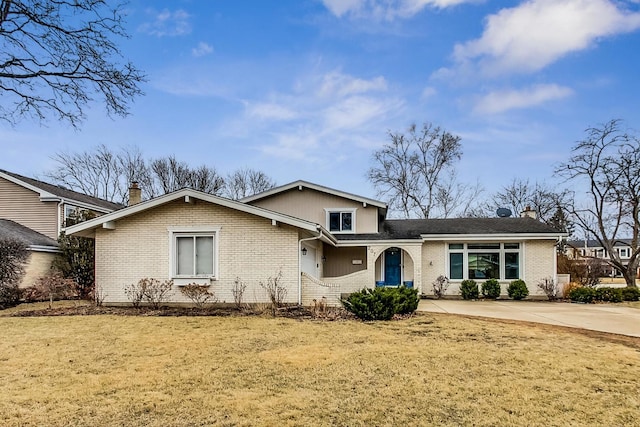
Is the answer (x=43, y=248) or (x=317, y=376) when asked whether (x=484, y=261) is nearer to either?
(x=317, y=376)

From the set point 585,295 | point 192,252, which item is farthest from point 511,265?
point 192,252

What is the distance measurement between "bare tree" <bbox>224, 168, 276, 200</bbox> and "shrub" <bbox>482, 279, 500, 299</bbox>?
26861 millimetres

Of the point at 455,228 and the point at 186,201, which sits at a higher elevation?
the point at 186,201

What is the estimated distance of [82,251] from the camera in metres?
Result: 17.5

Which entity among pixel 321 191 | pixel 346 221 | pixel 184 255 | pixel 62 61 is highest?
pixel 62 61

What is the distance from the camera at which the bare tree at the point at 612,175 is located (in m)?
23.8

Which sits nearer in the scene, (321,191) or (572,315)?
(572,315)

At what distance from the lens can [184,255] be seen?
1377 cm

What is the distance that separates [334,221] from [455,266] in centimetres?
577

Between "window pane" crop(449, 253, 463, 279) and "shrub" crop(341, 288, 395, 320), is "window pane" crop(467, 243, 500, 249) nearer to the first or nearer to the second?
"window pane" crop(449, 253, 463, 279)

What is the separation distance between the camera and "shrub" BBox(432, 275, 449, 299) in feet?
60.4

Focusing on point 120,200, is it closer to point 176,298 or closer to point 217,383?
point 176,298

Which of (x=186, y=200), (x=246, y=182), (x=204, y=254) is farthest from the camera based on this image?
(x=246, y=182)

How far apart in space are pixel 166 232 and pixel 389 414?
35.2 feet
